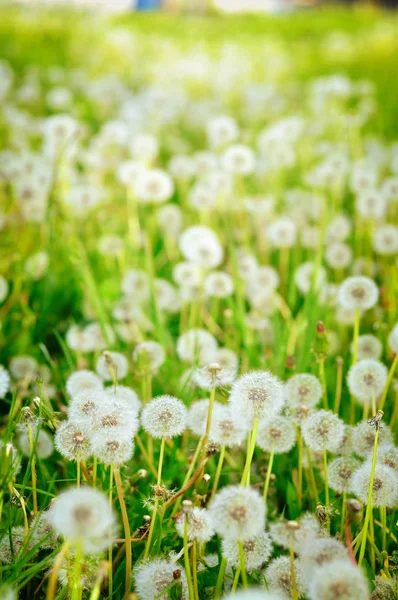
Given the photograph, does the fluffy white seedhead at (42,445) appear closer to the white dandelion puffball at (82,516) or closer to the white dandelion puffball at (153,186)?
the white dandelion puffball at (82,516)

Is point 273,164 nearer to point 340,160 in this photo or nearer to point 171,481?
point 340,160

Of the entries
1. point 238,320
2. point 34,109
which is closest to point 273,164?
point 238,320

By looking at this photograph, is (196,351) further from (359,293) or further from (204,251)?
(204,251)

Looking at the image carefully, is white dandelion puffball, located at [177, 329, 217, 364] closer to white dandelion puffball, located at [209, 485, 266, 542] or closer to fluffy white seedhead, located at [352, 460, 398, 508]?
fluffy white seedhead, located at [352, 460, 398, 508]

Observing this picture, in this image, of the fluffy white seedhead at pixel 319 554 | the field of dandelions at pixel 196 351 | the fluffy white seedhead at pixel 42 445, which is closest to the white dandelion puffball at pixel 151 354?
the field of dandelions at pixel 196 351

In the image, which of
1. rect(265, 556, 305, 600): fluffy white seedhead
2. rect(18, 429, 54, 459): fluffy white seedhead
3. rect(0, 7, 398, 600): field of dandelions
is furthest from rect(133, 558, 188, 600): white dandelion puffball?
rect(18, 429, 54, 459): fluffy white seedhead

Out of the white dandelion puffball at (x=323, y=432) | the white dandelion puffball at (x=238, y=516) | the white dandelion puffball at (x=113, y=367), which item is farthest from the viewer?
the white dandelion puffball at (x=113, y=367)
